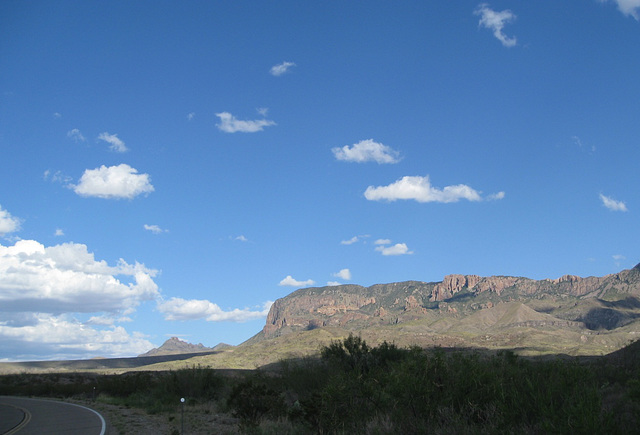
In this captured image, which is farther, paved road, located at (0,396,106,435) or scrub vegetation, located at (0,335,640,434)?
paved road, located at (0,396,106,435)

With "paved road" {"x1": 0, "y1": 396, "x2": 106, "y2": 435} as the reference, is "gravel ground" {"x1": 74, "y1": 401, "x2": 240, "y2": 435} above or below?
below

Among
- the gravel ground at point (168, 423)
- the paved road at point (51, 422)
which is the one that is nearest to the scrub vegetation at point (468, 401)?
the gravel ground at point (168, 423)

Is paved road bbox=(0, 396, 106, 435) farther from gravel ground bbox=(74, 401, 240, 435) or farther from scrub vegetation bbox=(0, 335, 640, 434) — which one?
A: scrub vegetation bbox=(0, 335, 640, 434)

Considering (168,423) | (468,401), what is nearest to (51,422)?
(168,423)

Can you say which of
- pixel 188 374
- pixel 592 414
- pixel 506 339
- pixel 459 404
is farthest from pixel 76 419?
pixel 506 339

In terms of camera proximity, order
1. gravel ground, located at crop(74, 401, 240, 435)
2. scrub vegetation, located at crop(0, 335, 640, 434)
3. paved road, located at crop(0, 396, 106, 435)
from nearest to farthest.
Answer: scrub vegetation, located at crop(0, 335, 640, 434)
paved road, located at crop(0, 396, 106, 435)
gravel ground, located at crop(74, 401, 240, 435)

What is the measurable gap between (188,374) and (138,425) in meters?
18.0

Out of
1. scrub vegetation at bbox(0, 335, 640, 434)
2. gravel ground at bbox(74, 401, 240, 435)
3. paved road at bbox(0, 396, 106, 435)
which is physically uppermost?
scrub vegetation at bbox(0, 335, 640, 434)

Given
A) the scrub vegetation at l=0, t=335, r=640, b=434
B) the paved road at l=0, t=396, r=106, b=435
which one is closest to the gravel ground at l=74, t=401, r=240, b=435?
the paved road at l=0, t=396, r=106, b=435

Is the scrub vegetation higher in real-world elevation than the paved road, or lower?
higher

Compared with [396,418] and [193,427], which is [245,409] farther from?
[396,418]

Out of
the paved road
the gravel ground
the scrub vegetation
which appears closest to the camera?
the scrub vegetation

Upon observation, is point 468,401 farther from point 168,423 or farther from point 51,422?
point 51,422

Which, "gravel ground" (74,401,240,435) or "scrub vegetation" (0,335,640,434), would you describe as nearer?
"scrub vegetation" (0,335,640,434)
